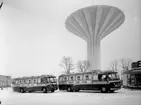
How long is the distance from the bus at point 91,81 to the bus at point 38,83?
1.61 feet

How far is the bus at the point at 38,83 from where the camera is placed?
25.3ft

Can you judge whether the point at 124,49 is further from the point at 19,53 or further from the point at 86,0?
the point at 19,53

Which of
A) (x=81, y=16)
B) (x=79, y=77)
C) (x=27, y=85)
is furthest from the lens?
(x=81, y=16)

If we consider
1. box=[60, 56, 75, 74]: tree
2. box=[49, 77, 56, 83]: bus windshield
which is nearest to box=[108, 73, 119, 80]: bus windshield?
box=[60, 56, 75, 74]: tree

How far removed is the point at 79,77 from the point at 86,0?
2694 millimetres

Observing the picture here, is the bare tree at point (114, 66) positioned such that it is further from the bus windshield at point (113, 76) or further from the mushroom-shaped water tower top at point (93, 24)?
the mushroom-shaped water tower top at point (93, 24)

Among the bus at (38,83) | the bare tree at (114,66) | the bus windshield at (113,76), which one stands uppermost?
the bare tree at (114,66)

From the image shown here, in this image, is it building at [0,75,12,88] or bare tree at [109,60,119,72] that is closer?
bare tree at [109,60,119,72]

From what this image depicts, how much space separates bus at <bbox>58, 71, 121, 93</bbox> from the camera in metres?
6.57

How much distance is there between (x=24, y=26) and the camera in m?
6.36

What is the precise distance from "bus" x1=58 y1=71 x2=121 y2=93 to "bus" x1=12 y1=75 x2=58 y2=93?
0.49m

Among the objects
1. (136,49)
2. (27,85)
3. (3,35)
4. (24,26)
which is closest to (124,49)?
(136,49)

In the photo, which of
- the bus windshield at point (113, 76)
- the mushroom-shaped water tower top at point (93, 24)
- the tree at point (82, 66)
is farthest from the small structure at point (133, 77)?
the mushroom-shaped water tower top at point (93, 24)

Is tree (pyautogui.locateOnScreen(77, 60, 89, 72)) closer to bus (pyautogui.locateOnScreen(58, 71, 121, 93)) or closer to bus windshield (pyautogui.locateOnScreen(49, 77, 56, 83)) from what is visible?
bus (pyautogui.locateOnScreen(58, 71, 121, 93))
